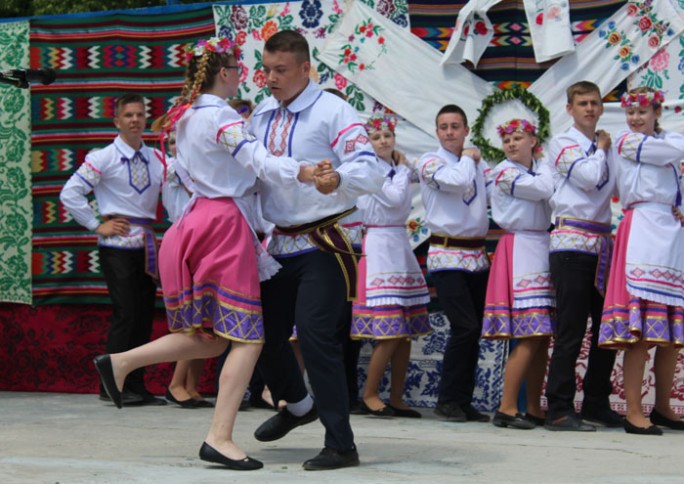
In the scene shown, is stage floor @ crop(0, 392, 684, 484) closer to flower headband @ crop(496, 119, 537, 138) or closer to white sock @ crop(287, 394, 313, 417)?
white sock @ crop(287, 394, 313, 417)

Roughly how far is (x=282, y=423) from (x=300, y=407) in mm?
107

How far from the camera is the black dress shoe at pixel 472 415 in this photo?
6.76 metres

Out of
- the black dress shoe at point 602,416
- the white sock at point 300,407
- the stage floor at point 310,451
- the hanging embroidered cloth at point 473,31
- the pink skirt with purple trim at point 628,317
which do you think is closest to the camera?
the stage floor at point 310,451

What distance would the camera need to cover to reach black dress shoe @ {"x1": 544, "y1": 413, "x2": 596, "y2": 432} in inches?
246

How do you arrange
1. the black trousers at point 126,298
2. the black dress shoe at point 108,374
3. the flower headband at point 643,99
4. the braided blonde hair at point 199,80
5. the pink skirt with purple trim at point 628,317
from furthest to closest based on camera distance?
1. the black trousers at point 126,298
2. the flower headband at point 643,99
3. the pink skirt with purple trim at point 628,317
4. the braided blonde hair at point 199,80
5. the black dress shoe at point 108,374

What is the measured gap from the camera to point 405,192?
22.9ft

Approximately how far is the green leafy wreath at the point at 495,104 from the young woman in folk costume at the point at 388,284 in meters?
0.48

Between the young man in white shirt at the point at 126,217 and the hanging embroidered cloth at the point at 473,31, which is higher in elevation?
the hanging embroidered cloth at the point at 473,31

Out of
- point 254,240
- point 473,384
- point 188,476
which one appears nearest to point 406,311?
point 473,384

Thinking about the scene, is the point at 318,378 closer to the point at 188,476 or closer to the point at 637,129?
the point at 188,476

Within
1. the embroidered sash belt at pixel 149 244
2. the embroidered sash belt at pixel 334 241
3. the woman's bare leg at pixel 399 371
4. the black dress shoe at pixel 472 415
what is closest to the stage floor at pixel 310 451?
the black dress shoe at pixel 472 415

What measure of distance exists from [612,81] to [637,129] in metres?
0.87

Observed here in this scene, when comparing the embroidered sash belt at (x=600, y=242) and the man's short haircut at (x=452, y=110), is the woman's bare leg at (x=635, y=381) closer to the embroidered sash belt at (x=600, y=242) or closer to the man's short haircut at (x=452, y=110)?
the embroidered sash belt at (x=600, y=242)

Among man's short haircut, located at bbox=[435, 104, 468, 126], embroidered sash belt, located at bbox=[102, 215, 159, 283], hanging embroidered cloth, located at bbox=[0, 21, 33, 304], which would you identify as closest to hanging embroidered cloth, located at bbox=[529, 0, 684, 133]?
man's short haircut, located at bbox=[435, 104, 468, 126]
